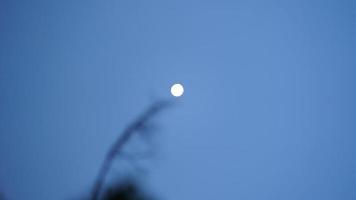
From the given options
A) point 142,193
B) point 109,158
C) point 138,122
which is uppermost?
point 142,193

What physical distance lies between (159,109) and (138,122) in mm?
690

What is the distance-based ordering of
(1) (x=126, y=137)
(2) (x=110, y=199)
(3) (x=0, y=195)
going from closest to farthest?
(1) (x=126, y=137), (3) (x=0, y=195), (2) (x=110, y=199)

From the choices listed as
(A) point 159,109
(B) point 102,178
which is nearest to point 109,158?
(B) point 102,178

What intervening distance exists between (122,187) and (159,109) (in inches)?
274

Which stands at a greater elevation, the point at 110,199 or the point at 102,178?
the point at 110,199

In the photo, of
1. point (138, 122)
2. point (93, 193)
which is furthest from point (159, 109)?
point (93, 193)

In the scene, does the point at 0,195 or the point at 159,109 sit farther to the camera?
the point at 0,195

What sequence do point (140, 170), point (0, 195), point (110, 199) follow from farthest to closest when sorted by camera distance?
point (110, 199), point (0, 195), point (140, 170)

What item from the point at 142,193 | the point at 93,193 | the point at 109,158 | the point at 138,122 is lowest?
the point at 93,193

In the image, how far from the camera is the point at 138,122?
8.82 metres

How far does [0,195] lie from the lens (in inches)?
480

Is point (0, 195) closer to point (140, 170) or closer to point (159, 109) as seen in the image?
point (140, 170)

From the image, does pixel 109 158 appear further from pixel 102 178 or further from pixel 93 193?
pixel 93 193

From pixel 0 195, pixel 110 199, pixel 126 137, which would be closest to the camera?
pixel 126 137
